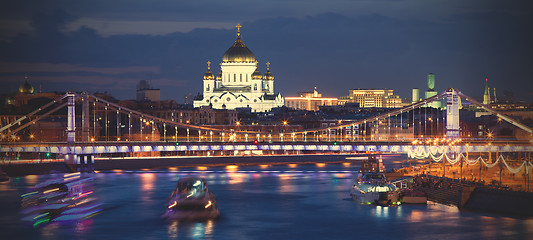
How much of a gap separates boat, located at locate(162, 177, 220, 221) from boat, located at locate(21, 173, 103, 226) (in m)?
4.49

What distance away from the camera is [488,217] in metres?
47.4

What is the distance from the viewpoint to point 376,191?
54.6m

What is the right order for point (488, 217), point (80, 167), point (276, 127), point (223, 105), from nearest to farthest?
point (488, 217) < point (80, 167) < point (276, 127) < point (223, 105)

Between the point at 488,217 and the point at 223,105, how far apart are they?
377 ft

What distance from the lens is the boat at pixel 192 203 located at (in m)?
48.4

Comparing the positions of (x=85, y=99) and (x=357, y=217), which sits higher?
(x=85, y=99)

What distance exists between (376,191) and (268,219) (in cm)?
715

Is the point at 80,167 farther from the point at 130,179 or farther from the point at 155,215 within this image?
the point at 155,215

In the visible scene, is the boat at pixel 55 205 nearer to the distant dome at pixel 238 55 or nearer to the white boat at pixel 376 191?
the white boat at pixel 376 191

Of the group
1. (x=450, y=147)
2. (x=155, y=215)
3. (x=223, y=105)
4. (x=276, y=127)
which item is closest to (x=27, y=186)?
(x=155, y=215)

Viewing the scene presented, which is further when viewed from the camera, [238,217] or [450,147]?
[450,147]

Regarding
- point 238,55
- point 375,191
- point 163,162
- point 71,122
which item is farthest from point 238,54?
point 375,191

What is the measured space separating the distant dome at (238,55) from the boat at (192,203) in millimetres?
117819

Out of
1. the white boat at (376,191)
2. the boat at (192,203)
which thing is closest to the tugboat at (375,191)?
the white boat at (376,191)
